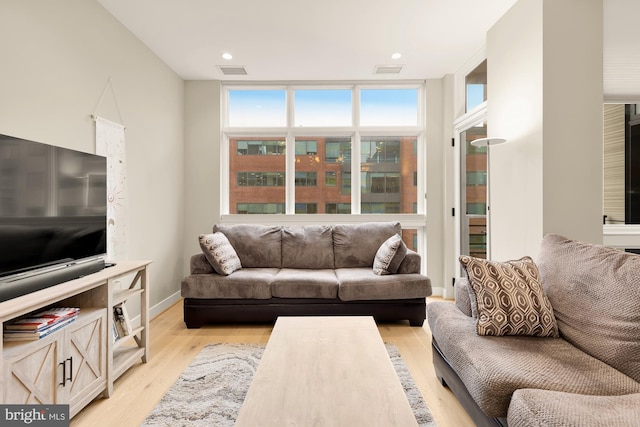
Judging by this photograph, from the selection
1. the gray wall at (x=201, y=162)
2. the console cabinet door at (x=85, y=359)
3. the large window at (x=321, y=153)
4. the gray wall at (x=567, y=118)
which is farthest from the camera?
the large window at (x=321, y=153)

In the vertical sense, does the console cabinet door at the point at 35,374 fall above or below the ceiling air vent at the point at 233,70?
below

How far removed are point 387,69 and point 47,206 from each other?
3.71 metres

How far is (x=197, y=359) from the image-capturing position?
8.62 ft

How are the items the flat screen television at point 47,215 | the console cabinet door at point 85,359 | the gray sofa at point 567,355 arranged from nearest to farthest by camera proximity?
1. the gray sofa at point 567,355
2. the flat screen television at point 47,215
3. the console cabinet door at point 85,359

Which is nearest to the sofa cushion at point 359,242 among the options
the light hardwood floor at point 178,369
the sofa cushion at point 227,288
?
the light hardwood floor at point 178,369

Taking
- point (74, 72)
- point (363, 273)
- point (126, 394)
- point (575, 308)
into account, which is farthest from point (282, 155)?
point (575, 308)

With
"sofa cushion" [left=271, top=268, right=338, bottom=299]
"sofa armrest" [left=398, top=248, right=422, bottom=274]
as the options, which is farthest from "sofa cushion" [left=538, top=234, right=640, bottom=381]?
"sofa cushion" [left=271, top=268, right=338, bottom=299]

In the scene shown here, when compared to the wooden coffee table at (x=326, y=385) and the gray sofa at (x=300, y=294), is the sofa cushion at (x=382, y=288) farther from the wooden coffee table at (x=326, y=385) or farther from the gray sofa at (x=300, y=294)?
the wooden coffee table at (x=326, y=385)

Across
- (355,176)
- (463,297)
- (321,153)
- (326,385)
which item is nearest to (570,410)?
(326,385)

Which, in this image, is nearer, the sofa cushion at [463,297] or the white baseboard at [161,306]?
the sofa cushion at [463,297]

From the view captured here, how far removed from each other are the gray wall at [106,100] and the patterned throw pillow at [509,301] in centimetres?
285

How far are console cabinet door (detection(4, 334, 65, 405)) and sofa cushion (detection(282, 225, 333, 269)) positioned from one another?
2.43 metres

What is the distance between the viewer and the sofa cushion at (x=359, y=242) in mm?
3947

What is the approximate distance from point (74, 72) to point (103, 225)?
1.17 metres
